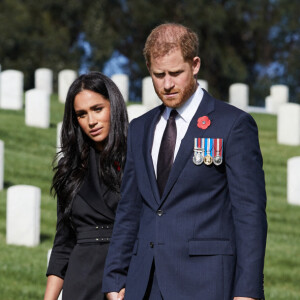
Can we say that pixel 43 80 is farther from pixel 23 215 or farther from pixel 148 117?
pixel 148 117

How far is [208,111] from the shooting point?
12.8 feet

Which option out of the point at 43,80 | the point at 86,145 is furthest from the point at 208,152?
the point at 43,80

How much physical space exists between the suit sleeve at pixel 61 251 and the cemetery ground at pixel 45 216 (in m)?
3.62

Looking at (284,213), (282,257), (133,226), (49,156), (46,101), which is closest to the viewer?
(133,226)

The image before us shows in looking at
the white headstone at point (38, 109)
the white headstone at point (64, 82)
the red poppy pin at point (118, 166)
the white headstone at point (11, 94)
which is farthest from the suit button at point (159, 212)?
the white headstone at point (64, 82)

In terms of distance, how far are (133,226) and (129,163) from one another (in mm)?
306

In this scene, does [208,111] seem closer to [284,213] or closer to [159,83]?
[159,83]

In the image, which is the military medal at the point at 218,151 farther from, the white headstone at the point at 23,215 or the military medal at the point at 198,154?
the white headstone at the point at 23,215

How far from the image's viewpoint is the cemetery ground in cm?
874

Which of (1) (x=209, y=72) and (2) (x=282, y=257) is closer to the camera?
(2) (x=282, y=257)

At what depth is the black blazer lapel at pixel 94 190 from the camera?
4500mm

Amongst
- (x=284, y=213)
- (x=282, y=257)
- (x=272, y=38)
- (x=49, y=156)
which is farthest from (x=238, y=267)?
(x=272, y=38)

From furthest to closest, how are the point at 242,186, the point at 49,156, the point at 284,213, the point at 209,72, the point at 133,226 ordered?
the point at 209,72, the point at 49,156, the point at 284,213, the point at 133,226, the point at 242,186

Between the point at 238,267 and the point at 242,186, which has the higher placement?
the point at 242,186
